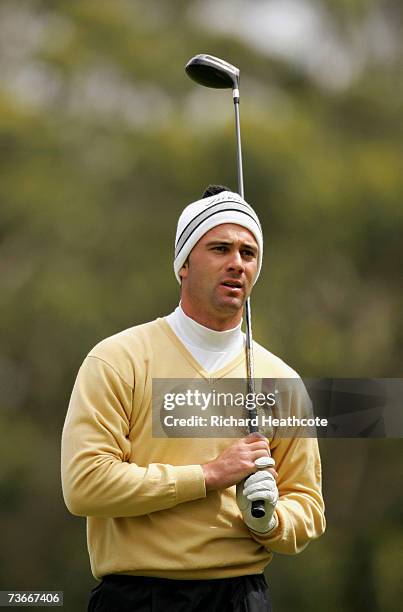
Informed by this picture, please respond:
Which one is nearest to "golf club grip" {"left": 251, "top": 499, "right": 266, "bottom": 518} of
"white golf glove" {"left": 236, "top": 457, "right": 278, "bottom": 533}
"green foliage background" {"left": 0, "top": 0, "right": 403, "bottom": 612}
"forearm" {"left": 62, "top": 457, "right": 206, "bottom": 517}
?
"white golf glove" {"left": 236, "top": 457, "right": 278, "bottom": 533}

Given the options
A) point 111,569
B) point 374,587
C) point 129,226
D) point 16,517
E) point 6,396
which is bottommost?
point 111,569

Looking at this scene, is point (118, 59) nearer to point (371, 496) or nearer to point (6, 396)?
point (6, 396)

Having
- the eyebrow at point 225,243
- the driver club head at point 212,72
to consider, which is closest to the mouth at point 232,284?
the eyebrow at point 225,243

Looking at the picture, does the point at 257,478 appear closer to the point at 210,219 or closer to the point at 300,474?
the point at 300,474

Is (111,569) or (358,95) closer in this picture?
(111,569)

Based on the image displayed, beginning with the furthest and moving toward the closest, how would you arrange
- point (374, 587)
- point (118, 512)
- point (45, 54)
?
point (45, 54), point (374, 587), point (118, 512)

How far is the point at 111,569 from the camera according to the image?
8.87 ft

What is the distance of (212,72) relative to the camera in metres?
3.48

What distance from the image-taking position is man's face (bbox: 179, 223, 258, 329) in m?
2.87

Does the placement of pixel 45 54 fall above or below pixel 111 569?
above

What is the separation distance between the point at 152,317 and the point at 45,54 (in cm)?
300

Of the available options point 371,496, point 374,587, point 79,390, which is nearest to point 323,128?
point 371,496

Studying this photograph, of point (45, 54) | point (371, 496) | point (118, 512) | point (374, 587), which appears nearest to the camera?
point (118, 512)

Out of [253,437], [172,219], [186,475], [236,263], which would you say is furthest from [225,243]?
[172,219]
